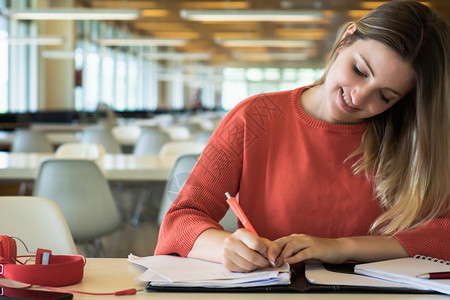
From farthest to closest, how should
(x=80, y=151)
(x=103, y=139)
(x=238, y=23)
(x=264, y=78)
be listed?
(x=264, y=78), (x=238, y=23), (x=103, y=139), (x=80, y=151)

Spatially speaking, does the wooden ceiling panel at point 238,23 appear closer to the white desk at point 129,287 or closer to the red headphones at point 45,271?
the white desk at point 129,287

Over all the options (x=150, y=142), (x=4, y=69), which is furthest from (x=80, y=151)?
(x=4, y=69)

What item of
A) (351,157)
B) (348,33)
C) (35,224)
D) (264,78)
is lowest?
(264,78)

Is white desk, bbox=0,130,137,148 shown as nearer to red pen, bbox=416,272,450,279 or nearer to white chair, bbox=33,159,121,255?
white chair, bbox=33,159,121,255

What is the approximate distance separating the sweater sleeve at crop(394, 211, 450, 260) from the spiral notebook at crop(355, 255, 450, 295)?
0.08ft

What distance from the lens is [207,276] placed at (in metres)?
1.03

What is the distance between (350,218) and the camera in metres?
1.33

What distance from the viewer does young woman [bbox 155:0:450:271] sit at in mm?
1201

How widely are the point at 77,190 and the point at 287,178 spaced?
154 centimetres

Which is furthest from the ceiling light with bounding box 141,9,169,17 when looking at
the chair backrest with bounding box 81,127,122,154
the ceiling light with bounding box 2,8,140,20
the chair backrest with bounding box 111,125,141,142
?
the chair backrest with bounding box 81,127,122,154

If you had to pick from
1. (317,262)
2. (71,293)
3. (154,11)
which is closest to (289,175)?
(317,262)

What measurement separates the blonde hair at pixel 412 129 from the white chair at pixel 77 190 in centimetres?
153

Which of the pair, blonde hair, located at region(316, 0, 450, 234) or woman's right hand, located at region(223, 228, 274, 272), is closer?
woman's right hand, located at region(223, 228, 274, 272)

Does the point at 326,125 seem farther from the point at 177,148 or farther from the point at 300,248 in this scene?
the point at 177,148
